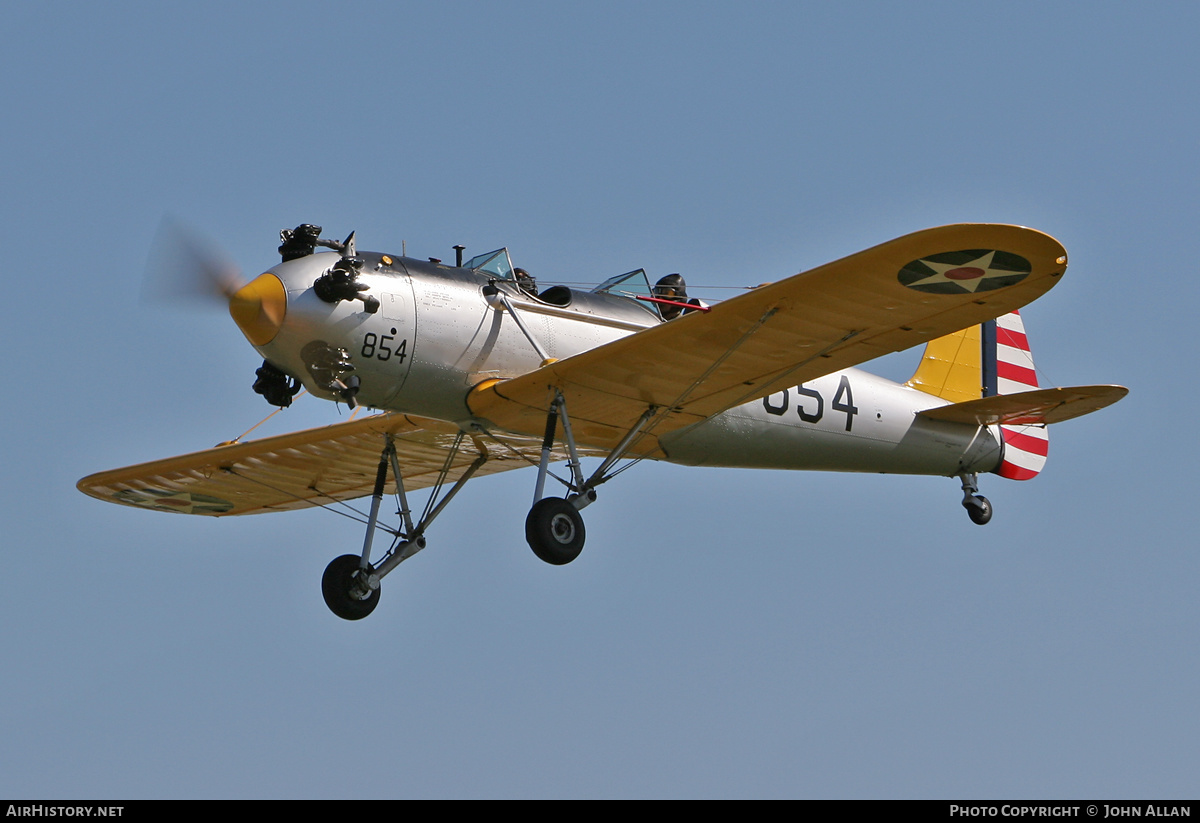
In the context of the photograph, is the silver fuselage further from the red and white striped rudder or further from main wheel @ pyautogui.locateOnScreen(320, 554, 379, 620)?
main wheel @ pyautogui.locateOnScreen(320, 554, 379, 620)

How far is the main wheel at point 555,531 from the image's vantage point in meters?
12.2

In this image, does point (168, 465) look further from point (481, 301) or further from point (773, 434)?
point (773, 434)

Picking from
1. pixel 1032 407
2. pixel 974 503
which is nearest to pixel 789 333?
pixel 1032 407

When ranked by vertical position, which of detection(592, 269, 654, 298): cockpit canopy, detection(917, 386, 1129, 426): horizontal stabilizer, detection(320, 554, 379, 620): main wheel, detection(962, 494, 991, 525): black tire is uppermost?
detection(592, 269, 654, 298): cockpit canopy

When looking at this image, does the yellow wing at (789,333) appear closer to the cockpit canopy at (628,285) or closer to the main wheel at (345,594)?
the cockpit canopy at (628,285)

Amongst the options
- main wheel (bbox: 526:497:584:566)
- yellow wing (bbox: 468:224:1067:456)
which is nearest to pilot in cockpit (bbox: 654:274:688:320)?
yellow wing (bbox: 468:224:1067:456)

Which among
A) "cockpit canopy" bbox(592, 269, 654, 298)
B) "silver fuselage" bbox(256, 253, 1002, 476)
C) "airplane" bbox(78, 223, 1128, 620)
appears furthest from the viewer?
"cockpit canopy" bbox(592, 269, 654, 298)

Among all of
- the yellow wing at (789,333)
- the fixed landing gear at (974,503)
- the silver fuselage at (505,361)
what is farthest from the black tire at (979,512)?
the yellow wing at (789,333)

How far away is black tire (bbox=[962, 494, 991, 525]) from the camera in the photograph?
16188 mm

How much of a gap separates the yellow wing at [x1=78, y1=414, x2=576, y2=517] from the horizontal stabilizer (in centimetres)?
416

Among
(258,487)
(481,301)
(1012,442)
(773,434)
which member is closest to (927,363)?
(1012,442)

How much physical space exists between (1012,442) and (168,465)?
8820 mm

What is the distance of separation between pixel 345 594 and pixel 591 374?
3.15m

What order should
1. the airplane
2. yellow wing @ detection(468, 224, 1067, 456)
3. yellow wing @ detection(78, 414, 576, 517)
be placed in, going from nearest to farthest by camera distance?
yellow wing @ detection(468, 224, 1067, 456) → the airplane → yellow wing @ detection(78, 414, 576, 517)
